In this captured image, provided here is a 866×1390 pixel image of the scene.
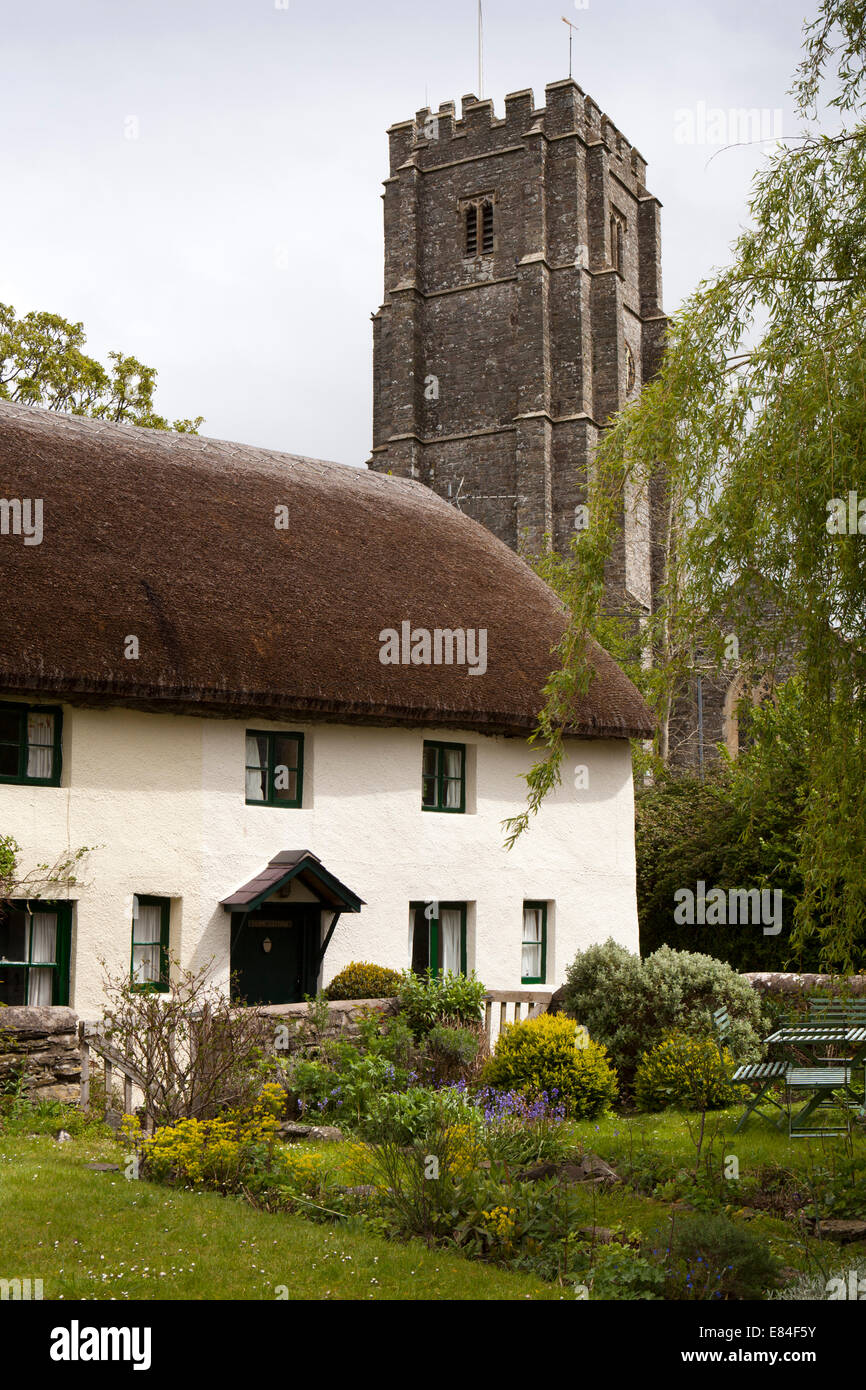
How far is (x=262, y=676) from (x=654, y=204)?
142ft

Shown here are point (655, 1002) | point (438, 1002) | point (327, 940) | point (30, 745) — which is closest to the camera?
point (655, 1002)

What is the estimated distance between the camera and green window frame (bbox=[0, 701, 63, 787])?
14680mm

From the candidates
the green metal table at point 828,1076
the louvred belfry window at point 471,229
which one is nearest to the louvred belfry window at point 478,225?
the louvred belfry window at point 471,229

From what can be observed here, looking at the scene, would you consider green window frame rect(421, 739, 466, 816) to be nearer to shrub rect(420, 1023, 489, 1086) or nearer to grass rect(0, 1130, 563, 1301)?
shrub rect(420, 1023, 489, 1086)

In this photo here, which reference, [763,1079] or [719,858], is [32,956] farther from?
[719,858]

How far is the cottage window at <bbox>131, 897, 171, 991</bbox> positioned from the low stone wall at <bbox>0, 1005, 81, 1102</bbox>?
10.9 feet

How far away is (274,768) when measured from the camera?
16.5 meters

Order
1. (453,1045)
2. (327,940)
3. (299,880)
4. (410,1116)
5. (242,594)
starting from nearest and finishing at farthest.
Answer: (410,1116) → (453,1045) → (299,880) → (327,940) → (242,594)

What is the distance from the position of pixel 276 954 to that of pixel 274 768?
236 cm

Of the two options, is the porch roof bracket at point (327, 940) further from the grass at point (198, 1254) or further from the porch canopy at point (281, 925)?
the grass at point (198, 1254)

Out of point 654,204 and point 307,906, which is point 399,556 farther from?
point 654,204

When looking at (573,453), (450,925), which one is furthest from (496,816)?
(573,453)

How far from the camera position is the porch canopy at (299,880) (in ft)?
50.6

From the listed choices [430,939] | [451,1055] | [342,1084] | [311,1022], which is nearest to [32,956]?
[311,1022]
